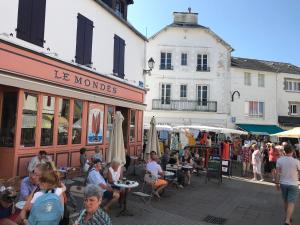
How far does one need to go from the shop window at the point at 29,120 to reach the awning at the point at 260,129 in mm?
23593

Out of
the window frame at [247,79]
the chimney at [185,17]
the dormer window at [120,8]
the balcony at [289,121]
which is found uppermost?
the chimney at [185,17]

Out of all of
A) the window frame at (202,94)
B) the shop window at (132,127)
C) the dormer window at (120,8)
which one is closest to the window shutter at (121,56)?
the dormer window at (120,8)

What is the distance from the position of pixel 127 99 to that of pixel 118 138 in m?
6.13

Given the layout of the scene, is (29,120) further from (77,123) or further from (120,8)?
(120,8)

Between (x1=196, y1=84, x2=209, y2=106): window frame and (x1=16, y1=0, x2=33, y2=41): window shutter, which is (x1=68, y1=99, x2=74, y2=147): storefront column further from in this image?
(x1=196, y1=84, x2=209, y2=106): window frame

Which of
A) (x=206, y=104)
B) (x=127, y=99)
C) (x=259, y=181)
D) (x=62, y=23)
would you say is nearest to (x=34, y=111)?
(x=62, y=23)

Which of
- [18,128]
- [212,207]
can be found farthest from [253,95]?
[18,128]

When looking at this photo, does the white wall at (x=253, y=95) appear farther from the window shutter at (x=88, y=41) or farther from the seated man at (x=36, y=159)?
the seated man at (x=36, y=159)

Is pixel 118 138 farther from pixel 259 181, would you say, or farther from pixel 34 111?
pixel 259 181

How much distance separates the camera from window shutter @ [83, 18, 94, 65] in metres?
13.4

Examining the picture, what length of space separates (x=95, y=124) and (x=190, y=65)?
17941 millimetres

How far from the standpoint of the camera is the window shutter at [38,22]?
10.5m

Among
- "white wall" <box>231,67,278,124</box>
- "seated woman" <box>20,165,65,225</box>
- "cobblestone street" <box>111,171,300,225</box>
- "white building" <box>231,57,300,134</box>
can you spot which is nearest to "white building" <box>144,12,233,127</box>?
"white wall" <box>231,67,278,124</box>

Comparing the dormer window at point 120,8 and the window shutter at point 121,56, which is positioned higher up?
the dormer window at point 120,8
